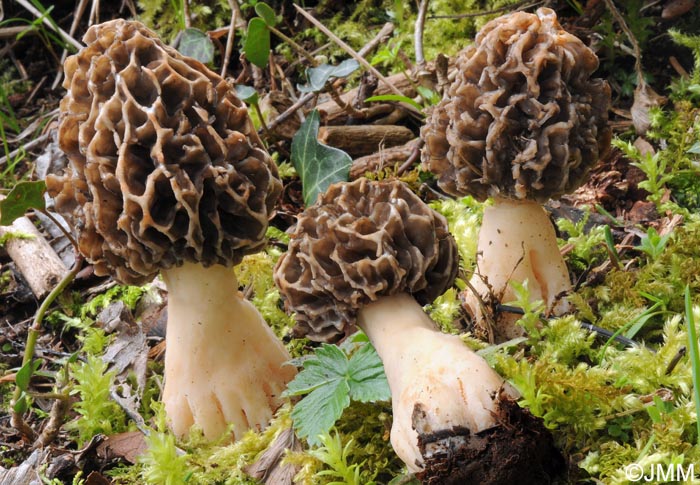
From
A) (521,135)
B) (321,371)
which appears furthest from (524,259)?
(321,371)

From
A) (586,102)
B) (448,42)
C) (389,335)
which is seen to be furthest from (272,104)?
(389,335)

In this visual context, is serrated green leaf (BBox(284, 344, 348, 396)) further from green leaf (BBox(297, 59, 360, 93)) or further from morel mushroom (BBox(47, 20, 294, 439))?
green leaf (BBox(297, 59, 360, 93))

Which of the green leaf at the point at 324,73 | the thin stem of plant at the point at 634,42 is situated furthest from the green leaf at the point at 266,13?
the thin stem of plant at the point at 634,42

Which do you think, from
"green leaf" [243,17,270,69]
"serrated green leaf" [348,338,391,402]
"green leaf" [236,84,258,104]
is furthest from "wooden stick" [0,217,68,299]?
"serrated green leaf" [348,338,391,402]

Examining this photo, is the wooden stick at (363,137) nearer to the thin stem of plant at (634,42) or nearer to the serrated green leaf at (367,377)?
the thin stem of plant at (634,42)

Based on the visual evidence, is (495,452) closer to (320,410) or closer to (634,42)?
(320,410)
